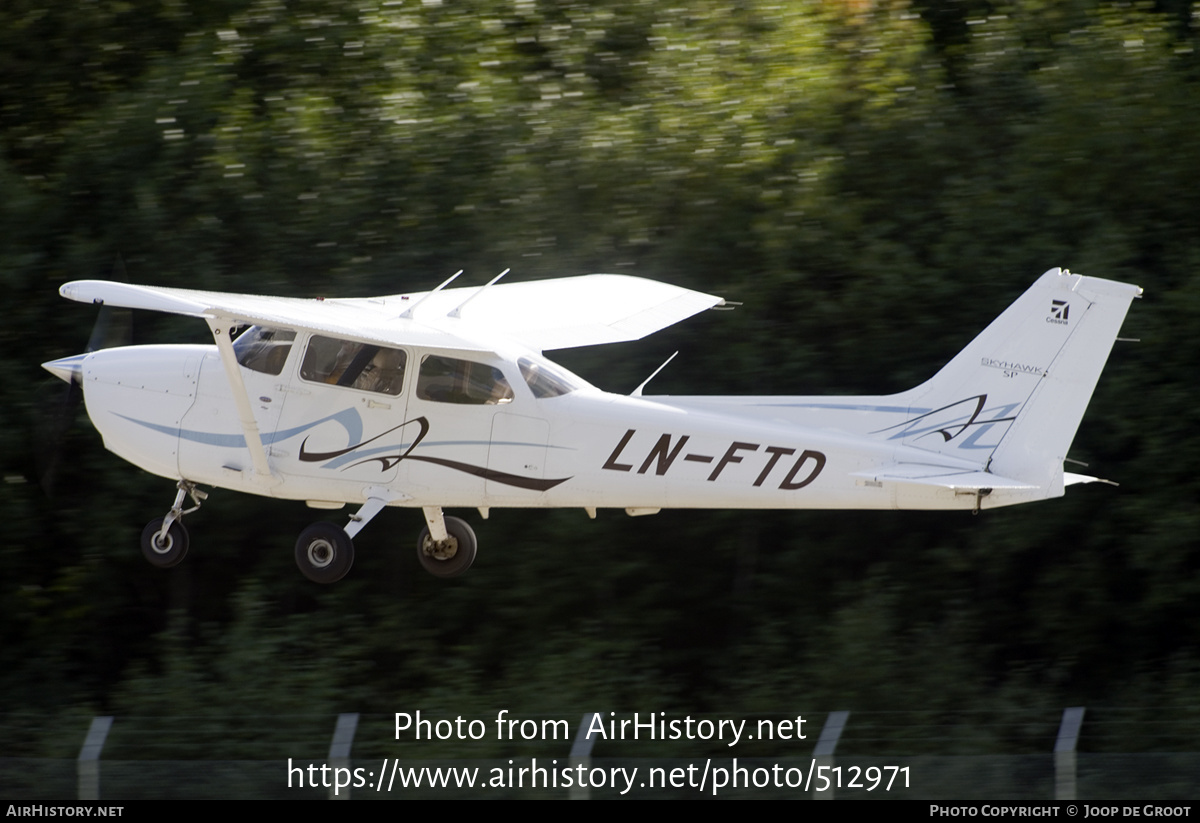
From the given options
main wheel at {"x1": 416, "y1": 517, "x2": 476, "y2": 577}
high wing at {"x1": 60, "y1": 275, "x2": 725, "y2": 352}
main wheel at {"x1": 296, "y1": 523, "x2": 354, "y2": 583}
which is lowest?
main wheel at {"x1": 416, "y1": 517, "x2": 476, "y2": 577}

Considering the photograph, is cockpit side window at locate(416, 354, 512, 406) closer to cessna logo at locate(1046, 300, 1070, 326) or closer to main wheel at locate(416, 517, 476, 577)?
main wheel at locate(416, 517, 476, 577)

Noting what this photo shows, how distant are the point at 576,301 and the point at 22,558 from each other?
6.45m

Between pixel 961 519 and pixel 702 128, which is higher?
pixel 702 128

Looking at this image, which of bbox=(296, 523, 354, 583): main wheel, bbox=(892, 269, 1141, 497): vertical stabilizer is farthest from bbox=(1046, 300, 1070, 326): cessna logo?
bbox=(296, 523, 354, 583): main wheel

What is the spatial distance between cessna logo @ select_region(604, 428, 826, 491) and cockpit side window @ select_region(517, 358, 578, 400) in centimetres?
56

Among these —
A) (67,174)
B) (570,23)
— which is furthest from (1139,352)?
(67,174)

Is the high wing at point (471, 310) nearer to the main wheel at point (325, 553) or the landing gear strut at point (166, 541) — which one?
the main wheel at point (325, 553)

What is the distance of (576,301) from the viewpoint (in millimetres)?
11438

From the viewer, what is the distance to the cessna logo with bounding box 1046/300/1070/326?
9.11 m

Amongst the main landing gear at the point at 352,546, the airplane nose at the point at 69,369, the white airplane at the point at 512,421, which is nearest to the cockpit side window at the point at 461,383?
the white airplane at the point at 512,421

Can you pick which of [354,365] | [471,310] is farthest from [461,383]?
Result: [471,310]

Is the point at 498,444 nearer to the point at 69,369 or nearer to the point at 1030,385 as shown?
the point at 69,369

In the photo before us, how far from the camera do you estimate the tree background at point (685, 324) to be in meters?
12.4

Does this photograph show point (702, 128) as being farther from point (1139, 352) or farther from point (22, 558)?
point (22, 558)
